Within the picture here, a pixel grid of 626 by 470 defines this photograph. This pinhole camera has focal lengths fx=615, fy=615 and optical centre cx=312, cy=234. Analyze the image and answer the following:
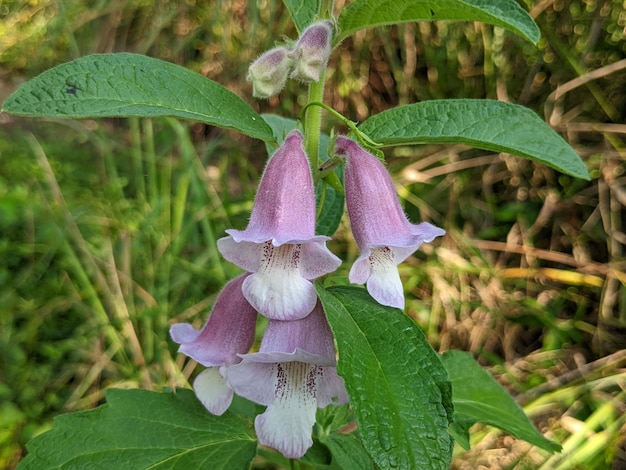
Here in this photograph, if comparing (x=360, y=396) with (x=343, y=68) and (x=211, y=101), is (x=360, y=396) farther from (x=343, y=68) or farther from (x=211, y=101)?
(x=343, y=68)

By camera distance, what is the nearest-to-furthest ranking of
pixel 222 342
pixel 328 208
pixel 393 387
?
1. pixel 393 387
2. pixel 222 342
3. pixel 328 208

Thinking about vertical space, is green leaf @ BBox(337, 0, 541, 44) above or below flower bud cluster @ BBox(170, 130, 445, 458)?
above

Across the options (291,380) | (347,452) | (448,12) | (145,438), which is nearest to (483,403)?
(347,452)

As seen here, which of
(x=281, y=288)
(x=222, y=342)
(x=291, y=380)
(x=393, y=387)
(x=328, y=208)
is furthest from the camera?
(x=328, y=208)

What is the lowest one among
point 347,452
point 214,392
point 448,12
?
point 347,452

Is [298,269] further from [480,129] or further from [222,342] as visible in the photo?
[480,129]

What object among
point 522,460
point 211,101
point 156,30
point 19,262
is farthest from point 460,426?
point 156,30

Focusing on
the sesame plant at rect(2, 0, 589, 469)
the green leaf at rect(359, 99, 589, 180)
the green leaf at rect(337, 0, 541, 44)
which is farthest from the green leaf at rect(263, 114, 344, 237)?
the green leaf at rect(337, 0, 541, 44)

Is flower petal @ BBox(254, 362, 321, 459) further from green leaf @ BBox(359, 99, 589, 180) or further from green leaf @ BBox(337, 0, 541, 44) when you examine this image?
green leaf @ BBox(337, 0, 541, 44)
